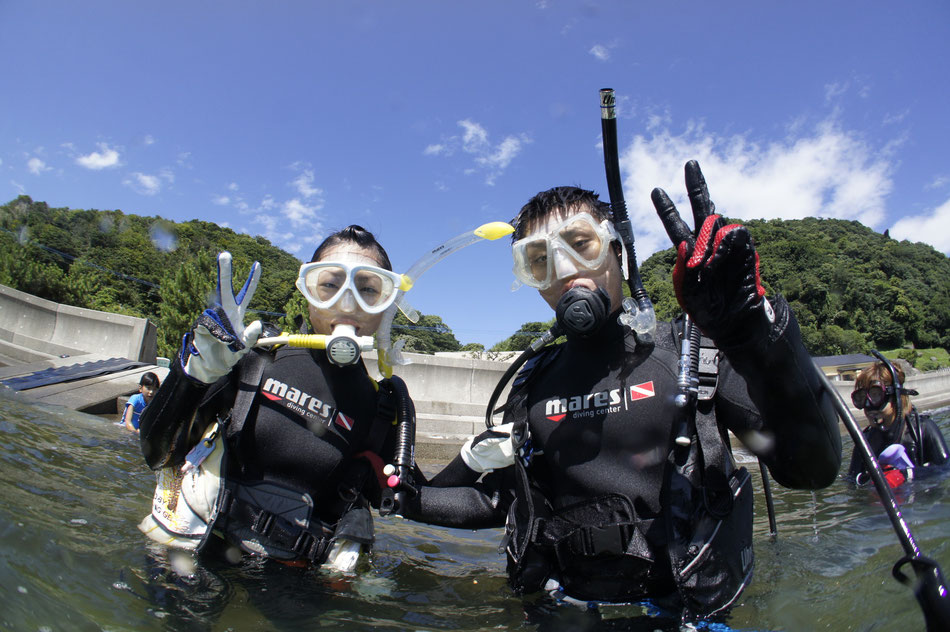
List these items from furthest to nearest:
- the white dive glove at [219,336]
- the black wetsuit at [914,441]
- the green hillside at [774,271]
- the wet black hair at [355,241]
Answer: the green hillside at [774,271] → the black wetsuit at [914,441] → the wet black hair at [355,241] → the white dive glove at [219,336]

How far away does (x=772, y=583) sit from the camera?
2428mm

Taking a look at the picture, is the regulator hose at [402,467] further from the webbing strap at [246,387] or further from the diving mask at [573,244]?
the diving mask at [573,244]

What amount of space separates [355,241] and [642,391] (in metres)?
1.56

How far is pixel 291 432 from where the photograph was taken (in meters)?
2.30

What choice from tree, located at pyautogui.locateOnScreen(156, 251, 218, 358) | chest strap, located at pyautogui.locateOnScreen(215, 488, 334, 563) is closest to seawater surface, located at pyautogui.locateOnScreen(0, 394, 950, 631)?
chest strap, located at pyautogui.locateOnScreen(215, 488, 334, 563)

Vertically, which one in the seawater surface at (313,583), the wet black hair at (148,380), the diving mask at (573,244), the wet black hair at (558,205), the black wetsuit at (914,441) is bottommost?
the seawater surface at (313,583)

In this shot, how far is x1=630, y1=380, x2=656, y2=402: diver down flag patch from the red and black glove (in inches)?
20.8

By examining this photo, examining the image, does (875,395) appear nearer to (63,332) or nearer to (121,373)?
(121,373)

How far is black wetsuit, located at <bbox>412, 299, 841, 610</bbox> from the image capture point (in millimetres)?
1391

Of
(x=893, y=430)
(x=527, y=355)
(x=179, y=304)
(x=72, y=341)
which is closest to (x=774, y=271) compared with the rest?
(x=179, y=304)

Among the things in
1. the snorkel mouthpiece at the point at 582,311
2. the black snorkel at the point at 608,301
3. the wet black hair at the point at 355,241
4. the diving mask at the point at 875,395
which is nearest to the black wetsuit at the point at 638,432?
the black snorkel at the point at 608,301

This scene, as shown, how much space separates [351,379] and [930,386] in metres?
21.7

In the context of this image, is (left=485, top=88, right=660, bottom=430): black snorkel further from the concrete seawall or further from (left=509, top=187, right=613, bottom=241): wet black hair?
the concrete seawall

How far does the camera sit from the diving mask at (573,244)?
1.96m
